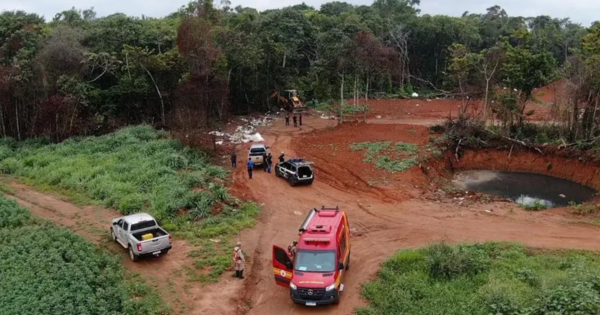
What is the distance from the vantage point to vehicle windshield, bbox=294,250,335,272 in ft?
48.2

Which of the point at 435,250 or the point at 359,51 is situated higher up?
the point at 359,51

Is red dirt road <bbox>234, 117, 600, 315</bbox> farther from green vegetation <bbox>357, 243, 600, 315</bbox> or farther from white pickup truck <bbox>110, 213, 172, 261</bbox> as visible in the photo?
white pickup truck <bbox>110, 213, 172, 261</bbox>

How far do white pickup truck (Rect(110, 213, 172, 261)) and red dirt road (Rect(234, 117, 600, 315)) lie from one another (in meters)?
3.23

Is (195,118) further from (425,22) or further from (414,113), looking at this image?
(425,22)

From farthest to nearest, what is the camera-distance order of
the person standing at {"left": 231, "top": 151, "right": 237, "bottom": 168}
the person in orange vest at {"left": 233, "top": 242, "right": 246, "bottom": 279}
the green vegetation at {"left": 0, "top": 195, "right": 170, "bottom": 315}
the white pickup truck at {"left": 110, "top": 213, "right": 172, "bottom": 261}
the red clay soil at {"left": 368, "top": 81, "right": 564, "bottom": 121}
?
the red clay soil at {"left": 368, "top": 81, "right": 564, "bottom": 121} < the person standing at {"left": 231, "top": 151, "right": 237, "bottom": 168} < the white pickup truck at {"left": 110, "top": 213, "right": 172, "bottom": 261} < the person in orange vest at {"left": 233, "top": 242, "right": 246, "bottom": 279} < the green vegetation at {"left": 0, "top": 195, "right": 170, "bottom": 315}

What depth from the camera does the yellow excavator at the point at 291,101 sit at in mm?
45181

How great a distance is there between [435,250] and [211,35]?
28.9m

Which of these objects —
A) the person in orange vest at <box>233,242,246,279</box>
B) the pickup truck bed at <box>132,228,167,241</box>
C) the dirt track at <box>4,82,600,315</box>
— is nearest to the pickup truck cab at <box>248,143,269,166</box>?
the dirt track at <box>4,82,600,315</box>

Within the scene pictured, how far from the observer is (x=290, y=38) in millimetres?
51656

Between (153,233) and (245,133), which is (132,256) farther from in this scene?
(245,133)

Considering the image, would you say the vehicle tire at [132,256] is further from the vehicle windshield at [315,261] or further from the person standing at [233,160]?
the person standing at [233,160]

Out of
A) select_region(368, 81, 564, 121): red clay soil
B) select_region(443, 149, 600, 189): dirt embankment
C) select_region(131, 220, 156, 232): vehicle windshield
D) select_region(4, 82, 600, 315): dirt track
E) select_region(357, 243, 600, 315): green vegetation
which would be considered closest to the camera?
select_region(357, 243, 600, 315): green vegetation

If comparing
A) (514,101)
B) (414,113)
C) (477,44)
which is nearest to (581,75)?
(514,101)

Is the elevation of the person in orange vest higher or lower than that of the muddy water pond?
higher
